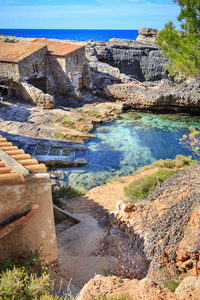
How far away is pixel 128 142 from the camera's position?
1728 centimetres

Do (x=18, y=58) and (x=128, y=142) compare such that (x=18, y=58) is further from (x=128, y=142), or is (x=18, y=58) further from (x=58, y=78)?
(x=128, y=142)

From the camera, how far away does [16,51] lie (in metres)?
21.4

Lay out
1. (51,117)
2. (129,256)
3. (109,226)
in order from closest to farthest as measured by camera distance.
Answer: (129,256) < (109,226) < (51,117)

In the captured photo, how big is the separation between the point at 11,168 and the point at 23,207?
72 centimetres

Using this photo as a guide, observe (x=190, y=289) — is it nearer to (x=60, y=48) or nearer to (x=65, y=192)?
(x=65, y=192)

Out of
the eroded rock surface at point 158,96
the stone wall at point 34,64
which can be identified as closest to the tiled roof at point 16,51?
the stone wall at point 34,64

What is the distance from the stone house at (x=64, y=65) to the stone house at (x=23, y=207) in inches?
755

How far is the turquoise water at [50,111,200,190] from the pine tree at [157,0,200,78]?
6169 mm

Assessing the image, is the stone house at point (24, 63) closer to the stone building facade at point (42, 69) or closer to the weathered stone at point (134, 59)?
the stone building facade at point (42, 69)

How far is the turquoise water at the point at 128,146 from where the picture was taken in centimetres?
1306

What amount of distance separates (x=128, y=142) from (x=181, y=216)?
1160 centimetres

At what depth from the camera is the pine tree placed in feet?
30.7

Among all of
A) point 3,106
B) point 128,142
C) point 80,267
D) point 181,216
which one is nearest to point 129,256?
point 80,267

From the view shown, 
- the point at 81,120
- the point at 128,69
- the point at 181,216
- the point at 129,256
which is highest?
the point at 128,69
